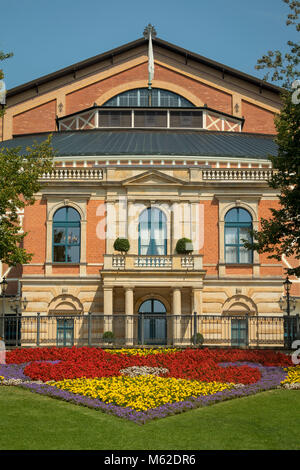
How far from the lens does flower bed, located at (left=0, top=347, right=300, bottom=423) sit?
15133 mm

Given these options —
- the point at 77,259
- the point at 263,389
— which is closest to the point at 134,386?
→ the point at 263,389

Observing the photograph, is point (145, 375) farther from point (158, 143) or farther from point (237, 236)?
point (158, 143)

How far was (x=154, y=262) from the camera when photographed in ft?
110

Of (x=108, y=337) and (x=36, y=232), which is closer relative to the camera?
(x=108, y=337)

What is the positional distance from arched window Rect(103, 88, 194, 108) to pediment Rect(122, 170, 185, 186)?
824 inches


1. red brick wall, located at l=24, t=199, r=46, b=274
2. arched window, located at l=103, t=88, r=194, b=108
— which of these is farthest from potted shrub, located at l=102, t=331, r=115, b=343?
arched window, located at l=103, t=88, r=194, b=108

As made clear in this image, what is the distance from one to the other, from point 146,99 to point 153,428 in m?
45.0

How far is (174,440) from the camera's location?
1170 cm

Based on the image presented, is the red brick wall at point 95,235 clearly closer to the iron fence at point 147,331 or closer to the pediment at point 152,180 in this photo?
the pediment at point 152,180

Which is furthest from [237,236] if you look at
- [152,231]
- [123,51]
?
[123,51]

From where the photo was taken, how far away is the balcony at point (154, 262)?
33375 mm

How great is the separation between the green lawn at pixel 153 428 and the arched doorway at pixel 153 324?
16.3 meters

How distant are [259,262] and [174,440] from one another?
24.0 m

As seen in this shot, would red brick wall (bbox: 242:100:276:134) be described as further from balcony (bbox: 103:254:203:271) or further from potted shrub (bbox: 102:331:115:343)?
potted shrub (bbox: 102:331:115:343)
